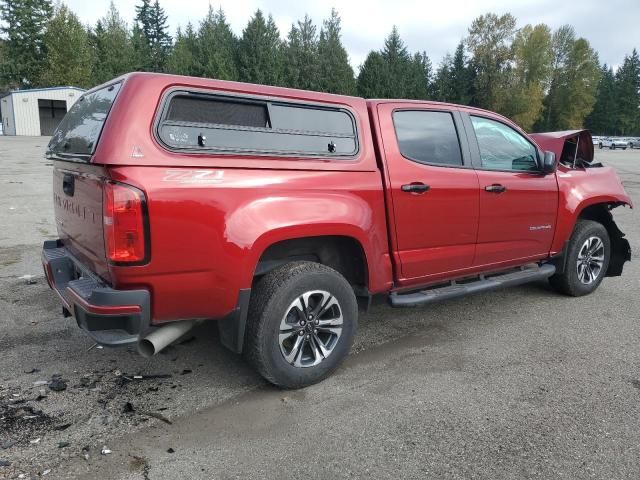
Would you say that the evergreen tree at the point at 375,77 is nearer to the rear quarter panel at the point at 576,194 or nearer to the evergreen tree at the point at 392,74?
the evergreen tree at the point at 392,74

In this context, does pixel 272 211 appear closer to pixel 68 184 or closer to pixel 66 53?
pixel 68 184

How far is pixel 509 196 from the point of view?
4.31 metres

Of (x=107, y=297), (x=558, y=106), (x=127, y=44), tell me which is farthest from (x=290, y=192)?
(x=558, y=106)

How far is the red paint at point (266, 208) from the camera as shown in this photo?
8.70 ft

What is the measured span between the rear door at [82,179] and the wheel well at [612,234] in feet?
15.0

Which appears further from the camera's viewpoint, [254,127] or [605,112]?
[605,112]

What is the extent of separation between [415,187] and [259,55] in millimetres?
60585

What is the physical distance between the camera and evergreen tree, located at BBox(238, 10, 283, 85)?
194ft

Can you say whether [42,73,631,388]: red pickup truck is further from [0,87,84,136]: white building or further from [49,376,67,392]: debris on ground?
[0,87,84,136]: white building

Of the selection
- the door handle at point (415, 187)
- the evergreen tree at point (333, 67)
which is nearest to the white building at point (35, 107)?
the evergreen tree at point (333, 67)

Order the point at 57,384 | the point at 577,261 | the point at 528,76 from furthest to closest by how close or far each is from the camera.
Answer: the point at 528,76 < the point at 577,261 < the point at 57,384

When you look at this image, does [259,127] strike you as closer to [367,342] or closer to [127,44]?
[367,342]

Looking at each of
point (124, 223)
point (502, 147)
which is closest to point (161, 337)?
point (124, 223)

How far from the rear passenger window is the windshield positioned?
1.36 ft
